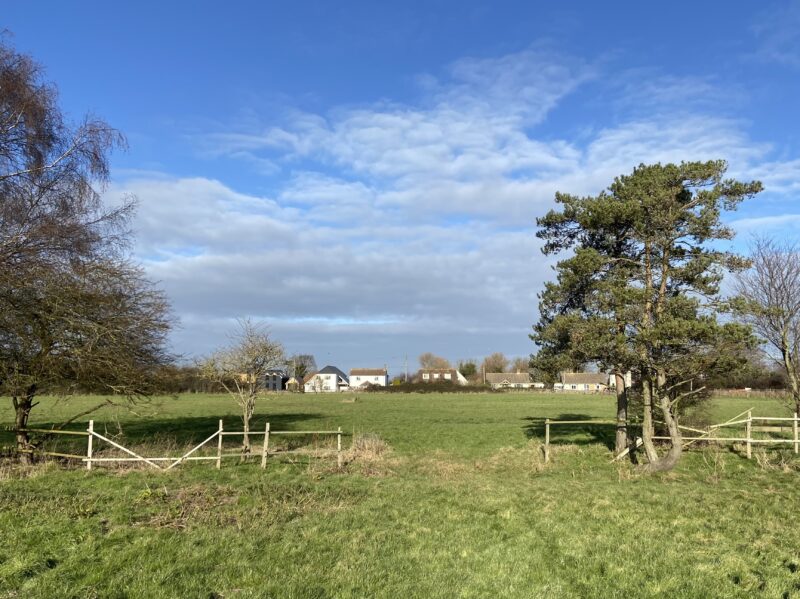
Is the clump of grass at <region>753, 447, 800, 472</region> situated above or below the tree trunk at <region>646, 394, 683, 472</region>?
below

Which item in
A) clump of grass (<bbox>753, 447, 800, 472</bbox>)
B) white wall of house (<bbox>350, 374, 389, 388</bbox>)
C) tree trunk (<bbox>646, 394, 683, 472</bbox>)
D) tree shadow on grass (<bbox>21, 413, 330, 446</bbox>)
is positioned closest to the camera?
tree trunk (<bbox>646, 394, 683, 472</bbox>)

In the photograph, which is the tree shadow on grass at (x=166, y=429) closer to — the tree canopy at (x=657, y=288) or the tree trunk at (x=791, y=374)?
the tree canopy at (x=657, y=288)

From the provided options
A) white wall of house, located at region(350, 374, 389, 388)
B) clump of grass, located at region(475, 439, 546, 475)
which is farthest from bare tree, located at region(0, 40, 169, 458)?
white wall of house, located at region(350, 374, 389, 388)

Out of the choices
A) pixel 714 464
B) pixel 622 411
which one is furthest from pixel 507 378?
pixel 714 464

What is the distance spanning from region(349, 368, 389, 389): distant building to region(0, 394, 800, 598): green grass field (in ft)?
415

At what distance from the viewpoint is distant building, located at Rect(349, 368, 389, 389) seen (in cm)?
14138

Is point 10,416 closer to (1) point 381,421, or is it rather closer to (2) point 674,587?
(1) point 381,421

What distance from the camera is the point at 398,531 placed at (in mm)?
9016

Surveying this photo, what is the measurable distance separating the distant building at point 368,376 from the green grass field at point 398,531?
415 feet

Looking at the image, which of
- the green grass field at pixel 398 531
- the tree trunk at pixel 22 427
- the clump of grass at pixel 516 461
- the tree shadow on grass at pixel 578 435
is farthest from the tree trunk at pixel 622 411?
the tree trunk at pixel 22 427

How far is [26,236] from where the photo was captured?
421 inches

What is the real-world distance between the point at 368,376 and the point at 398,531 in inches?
5321

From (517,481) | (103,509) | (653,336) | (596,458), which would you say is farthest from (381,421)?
(103,509)

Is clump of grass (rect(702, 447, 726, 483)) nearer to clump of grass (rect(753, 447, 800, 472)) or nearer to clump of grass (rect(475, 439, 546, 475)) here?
clump of grass (rect(753, 447, 800, 472))
